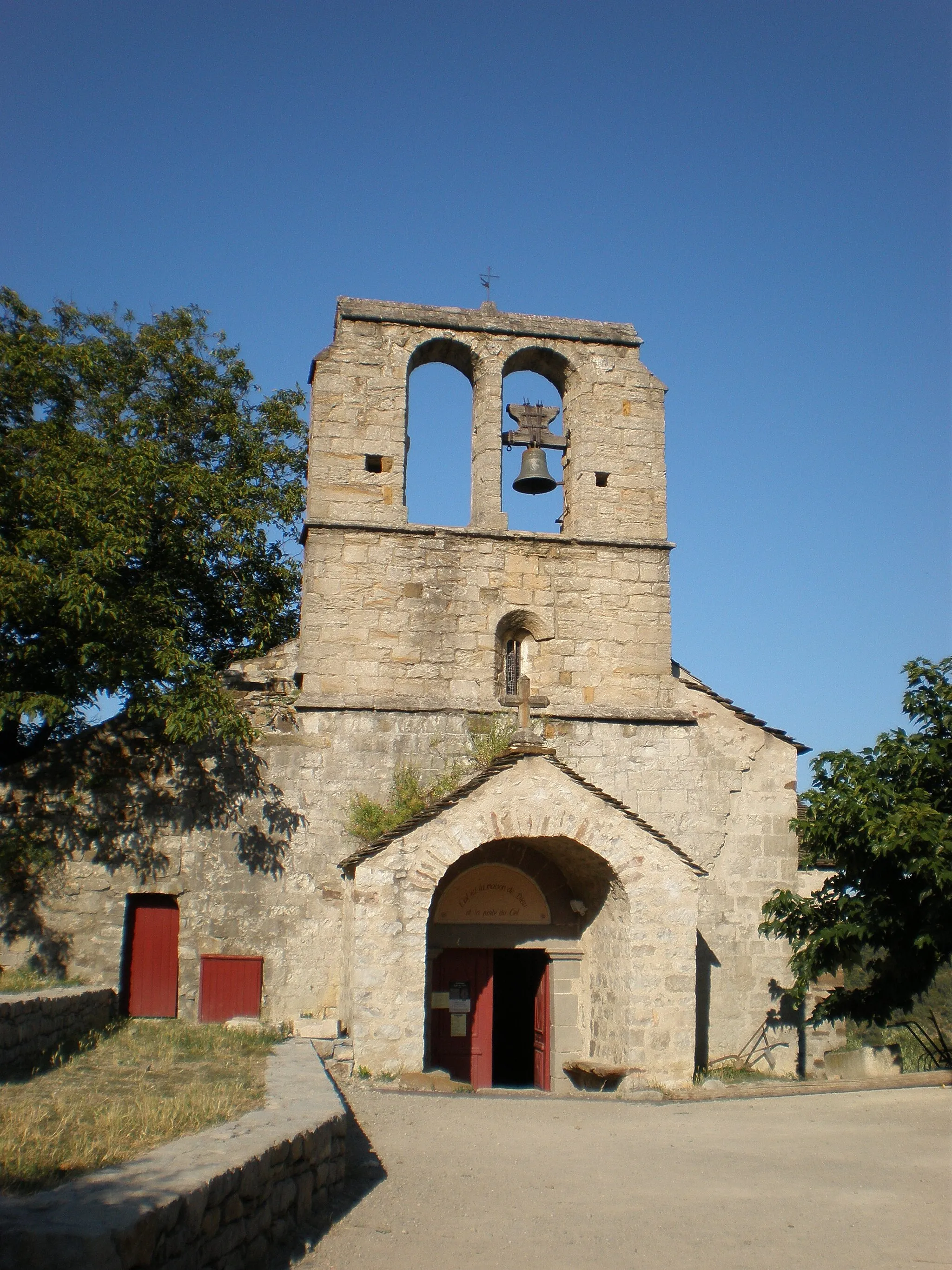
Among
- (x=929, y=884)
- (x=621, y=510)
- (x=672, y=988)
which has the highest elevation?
(x=621, y=510)

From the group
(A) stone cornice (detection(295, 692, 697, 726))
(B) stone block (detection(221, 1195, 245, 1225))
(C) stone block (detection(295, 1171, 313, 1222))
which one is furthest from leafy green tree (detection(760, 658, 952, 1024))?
(B) stone block (detection(221, 1195, 245, 1225))

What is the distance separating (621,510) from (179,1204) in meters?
10.9

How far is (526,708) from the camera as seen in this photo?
39.2ft

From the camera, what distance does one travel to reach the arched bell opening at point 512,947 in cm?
1253

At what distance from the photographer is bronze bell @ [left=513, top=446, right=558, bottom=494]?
13.8 m

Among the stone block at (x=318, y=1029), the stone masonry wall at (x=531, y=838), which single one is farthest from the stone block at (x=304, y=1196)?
the stone block at (x=318, y=1029)

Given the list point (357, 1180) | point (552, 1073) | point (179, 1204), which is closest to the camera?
point (179, 1204)

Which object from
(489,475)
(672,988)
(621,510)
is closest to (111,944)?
(672,988)

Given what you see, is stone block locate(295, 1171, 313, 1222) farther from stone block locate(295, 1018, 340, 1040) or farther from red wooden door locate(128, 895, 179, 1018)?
red wooden door locate(128, 895, 179, 1018)

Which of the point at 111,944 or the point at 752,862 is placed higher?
the point at 752,862

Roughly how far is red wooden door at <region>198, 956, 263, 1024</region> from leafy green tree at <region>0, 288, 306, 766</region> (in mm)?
2595

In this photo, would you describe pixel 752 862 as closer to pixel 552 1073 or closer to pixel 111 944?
pixel 552 1073

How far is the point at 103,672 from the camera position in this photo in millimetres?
11734

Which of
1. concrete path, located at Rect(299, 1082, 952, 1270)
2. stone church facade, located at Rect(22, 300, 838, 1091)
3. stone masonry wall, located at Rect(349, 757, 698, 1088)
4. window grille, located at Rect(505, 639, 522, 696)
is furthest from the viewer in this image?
window grille, located at Rect(505, 639, 522, 696)
